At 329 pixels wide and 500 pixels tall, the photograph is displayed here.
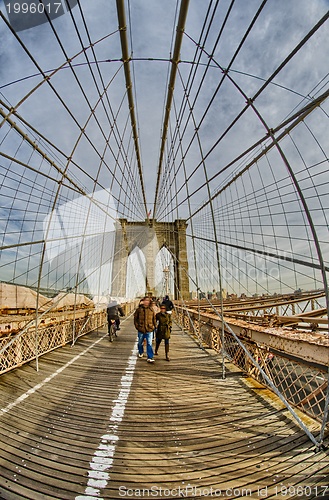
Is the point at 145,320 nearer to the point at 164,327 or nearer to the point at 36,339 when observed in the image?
the point at 164,327

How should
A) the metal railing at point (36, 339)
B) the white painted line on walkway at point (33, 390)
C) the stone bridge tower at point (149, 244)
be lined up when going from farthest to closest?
the stone bridge tower at point (149, 244) → the metal railing at point (36, 339) → the white painted line on walkway at point (33, 390)

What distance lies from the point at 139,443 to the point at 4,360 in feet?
9.97

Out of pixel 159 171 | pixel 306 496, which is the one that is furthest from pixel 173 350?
pixel 159 171

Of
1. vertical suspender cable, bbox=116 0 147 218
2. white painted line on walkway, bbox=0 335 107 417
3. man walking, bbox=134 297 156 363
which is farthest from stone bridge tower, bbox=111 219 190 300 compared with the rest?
white painted line on walkway, bbox=0 335 107 417

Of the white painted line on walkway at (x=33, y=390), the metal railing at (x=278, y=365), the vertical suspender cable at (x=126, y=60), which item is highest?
the vertical suspender cable at (x=126, y=60)

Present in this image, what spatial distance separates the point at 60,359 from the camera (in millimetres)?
4531

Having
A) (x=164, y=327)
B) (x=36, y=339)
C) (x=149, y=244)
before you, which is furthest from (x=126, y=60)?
(x=149, y=244)

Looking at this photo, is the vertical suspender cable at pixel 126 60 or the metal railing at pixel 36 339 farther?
the vertical suspender cable at pixel 126 60

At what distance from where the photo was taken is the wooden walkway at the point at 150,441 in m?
1.47

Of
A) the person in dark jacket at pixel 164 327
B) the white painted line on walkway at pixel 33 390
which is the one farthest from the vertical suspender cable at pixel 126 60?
the white painted line on walkway at pixel 33 390

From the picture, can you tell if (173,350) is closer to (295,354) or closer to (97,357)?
(97,357)

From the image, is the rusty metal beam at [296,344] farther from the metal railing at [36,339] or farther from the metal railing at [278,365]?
the metal railing at [36,339]

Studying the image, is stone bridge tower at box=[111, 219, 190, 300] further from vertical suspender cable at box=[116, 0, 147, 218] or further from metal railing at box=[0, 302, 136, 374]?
metal railing at box=[0, 302, 136, 374]

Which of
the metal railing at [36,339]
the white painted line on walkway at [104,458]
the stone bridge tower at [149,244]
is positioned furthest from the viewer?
the stone bridge tower at [149,244]
